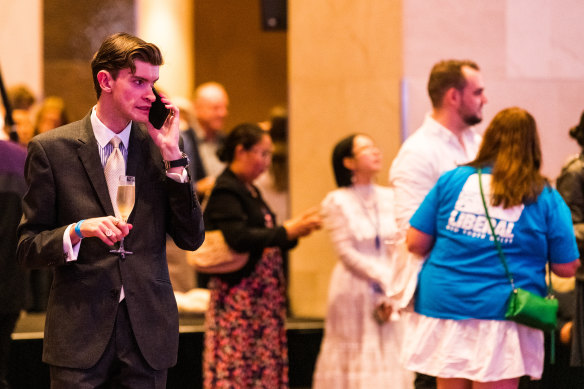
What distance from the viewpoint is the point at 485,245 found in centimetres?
409

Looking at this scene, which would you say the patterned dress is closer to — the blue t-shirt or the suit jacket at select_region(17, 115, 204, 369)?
the blue t-shirt

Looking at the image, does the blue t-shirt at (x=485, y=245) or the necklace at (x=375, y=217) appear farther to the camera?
the necklace at (x=375, y=217)

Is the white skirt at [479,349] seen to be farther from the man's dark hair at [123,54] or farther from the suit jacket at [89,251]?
the man's dark hair at [123,54]

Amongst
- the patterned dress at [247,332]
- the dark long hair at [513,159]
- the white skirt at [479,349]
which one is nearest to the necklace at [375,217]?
the patterned dress at [247,332]

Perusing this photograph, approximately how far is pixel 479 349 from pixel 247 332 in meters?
1.80

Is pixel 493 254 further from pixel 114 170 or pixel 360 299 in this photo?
pixel 360 299

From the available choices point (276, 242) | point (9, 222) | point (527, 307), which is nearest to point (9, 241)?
point (9, 222)

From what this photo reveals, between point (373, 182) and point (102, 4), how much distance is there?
589cm

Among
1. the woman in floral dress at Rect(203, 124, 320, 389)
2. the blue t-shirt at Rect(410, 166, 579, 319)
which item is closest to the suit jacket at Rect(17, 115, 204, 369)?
the blue t-shirt at Rect(410, 166, 579, 319)

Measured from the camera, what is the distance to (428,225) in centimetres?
428

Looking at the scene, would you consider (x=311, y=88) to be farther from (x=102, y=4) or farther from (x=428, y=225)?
(x=102, y=4)

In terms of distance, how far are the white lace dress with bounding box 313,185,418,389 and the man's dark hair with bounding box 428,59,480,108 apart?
1098mm

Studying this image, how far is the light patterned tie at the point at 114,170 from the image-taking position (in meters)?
3.13

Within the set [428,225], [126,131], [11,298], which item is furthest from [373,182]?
[126,131]
